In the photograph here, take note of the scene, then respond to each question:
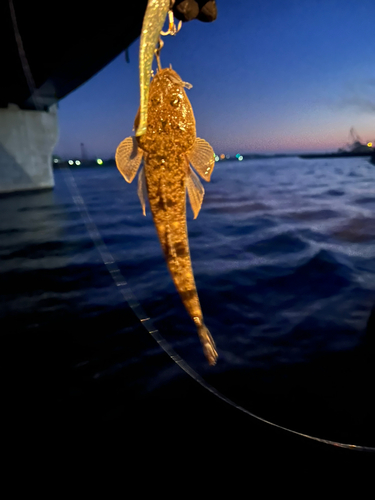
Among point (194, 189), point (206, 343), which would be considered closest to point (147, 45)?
point (194, 189)

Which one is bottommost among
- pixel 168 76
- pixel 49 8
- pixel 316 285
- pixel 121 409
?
pixel 316 285

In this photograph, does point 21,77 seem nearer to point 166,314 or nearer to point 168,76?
point 166,314

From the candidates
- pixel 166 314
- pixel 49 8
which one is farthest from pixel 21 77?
pixel 166 314

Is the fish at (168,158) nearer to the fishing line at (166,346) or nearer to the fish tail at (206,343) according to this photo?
the fish tail at (206,343)

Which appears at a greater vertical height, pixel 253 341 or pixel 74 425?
pixel 74 425

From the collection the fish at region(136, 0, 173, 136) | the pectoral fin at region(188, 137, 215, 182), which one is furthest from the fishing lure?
the pectoral fin at region(188, 137, 215, 182)

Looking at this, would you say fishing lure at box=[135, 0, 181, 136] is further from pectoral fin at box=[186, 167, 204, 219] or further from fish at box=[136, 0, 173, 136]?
pectoral fin at box=[186, 167, 204, 219]
